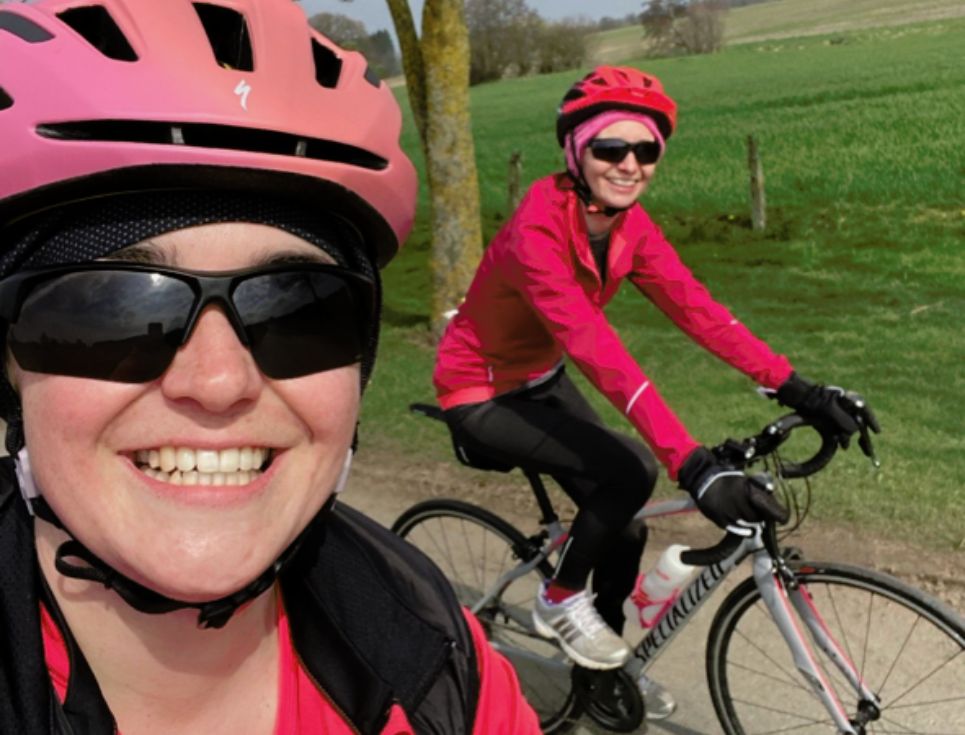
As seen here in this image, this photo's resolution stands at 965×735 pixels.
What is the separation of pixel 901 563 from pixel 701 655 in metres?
1.17

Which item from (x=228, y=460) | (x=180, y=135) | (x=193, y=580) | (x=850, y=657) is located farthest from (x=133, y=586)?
(x=850, y=657)

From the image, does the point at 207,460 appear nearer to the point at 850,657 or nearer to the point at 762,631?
the point at 762,631

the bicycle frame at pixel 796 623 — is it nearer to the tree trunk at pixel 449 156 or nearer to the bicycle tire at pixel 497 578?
the bicycle tire at pixel 497 578

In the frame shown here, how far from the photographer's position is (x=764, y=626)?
3184mm

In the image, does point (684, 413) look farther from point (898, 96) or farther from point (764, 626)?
point (898, 96)

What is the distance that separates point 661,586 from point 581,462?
537mm

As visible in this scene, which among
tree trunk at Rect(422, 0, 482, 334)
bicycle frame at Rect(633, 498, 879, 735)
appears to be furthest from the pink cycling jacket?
tree trunk at Rect(422, 0, 482, 334)

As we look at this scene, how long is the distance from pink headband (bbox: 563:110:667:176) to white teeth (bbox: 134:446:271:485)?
2.27 meters

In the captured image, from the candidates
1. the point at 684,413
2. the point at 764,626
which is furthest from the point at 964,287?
the point at 764,626

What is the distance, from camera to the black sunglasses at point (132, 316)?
125cm

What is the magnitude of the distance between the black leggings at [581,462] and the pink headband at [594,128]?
83 centimetres

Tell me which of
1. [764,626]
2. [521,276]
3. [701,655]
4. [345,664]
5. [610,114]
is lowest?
[701,655]

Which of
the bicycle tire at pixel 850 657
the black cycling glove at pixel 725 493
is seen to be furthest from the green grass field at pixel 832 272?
the black cycling glove at pixel 725 493

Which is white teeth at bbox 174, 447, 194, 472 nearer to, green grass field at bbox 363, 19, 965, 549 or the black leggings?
the black leggings
